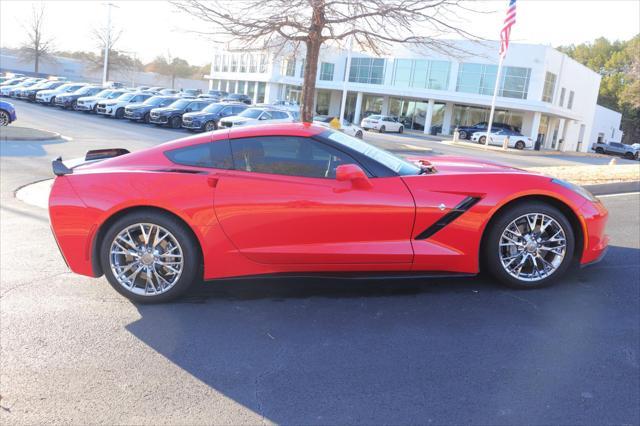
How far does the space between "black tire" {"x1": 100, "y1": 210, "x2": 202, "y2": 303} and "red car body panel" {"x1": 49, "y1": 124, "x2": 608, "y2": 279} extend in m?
0.07

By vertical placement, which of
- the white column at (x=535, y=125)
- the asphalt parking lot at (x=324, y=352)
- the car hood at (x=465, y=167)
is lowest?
the asphalt parking lot at (x=324, y=352)

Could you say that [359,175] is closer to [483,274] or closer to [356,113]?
[483,274]

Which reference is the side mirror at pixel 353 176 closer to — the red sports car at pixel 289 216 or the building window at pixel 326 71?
the red sports car at pixel 289 216

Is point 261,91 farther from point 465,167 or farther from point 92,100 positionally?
point 465,167

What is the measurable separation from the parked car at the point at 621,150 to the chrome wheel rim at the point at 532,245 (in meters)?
57.4

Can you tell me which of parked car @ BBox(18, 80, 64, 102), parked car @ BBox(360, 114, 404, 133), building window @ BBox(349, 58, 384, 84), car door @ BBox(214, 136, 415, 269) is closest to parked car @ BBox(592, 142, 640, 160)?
building window @ BBox(349, 58, 384, 84)

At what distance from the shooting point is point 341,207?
4332 millimetres

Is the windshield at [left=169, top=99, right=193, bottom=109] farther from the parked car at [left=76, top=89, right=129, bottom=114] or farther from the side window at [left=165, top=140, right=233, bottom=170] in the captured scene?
the side window at [left=165, top=140, right=233, bottom=170]

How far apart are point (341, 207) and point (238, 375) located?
5.01 ft

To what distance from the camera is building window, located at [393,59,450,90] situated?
166 feet

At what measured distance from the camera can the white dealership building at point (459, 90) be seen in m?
46.4

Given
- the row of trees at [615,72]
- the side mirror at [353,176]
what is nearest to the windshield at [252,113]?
the side mirror at [353,176]

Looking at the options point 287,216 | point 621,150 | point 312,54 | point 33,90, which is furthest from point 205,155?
point 621,150

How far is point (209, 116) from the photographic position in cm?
2655
